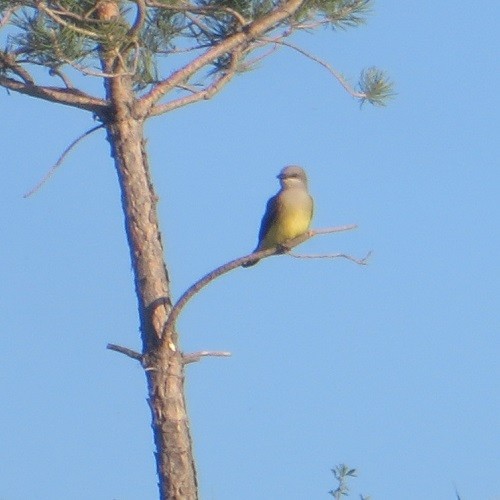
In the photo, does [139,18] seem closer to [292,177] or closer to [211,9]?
[211,9]

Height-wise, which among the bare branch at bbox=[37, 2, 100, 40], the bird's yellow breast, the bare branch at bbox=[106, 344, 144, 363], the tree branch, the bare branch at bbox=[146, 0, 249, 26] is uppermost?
the bare branch at bbox=[146, 0, 249, 26]

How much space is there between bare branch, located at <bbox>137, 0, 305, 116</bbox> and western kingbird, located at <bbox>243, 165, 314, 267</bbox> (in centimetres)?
153

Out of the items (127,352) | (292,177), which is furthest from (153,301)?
(292,177)

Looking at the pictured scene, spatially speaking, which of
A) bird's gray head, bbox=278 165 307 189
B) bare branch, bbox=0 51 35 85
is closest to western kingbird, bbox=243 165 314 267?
bird's gray head, bbox=278 165 307 189

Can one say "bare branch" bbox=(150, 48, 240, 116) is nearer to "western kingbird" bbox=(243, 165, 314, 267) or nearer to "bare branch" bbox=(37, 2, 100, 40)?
"bare branch" bbox=(37, 2, 100, 40)

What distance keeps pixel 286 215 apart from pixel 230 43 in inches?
62.8

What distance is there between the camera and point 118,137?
7734 millimetres

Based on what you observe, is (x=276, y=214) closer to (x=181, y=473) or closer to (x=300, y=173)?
(x=300, y=173)

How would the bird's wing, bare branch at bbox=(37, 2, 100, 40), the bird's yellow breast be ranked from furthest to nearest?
1. the bird's wing
2. the bird's yellow breast
3. bare branch at bbox=(37, 2, 100, 40)

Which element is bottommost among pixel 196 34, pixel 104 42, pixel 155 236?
pixel 155 236

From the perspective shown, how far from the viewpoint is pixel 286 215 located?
9.20 metres

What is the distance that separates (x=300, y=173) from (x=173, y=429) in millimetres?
2591

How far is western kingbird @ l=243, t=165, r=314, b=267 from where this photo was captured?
916cm

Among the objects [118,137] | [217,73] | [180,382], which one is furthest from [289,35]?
[180,382]
